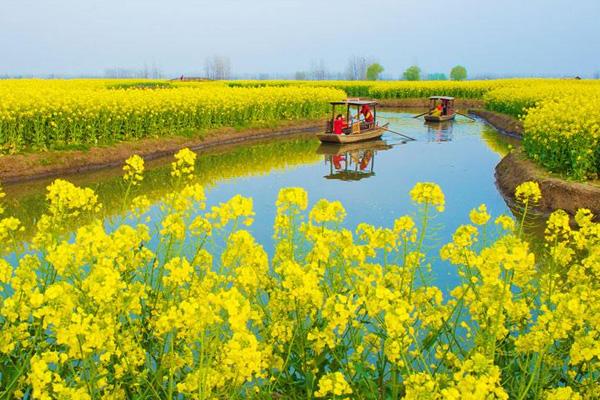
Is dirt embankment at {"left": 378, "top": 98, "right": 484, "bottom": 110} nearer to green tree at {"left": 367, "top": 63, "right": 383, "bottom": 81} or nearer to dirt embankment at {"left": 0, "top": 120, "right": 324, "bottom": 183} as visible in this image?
dirt embankment at {"left": 0, "top": 120, "right": 324, "bottom": 183}

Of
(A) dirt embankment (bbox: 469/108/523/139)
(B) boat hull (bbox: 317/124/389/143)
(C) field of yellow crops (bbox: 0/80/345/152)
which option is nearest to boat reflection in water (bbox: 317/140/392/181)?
(B) boat hull (bbox: 317/124/389/143)

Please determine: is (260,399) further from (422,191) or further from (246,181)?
(246,181)

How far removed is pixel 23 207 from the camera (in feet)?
47.4

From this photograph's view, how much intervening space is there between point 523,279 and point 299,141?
24523mm

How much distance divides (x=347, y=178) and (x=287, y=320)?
14.6m

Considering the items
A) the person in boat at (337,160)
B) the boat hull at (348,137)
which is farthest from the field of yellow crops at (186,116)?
the person in boat at (337,160)

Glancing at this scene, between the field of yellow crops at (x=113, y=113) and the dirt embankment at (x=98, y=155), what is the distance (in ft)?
1.76

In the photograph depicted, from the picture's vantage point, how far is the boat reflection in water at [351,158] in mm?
19609

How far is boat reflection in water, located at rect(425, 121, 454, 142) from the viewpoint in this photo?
29484mm

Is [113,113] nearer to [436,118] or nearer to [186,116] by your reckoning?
[186,116]

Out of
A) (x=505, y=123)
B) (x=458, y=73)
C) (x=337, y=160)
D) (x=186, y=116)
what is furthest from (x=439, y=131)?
(x=458, y=73)

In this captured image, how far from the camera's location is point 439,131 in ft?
109

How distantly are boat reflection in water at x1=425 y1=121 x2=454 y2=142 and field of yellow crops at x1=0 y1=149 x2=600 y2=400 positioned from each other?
25.2 metres

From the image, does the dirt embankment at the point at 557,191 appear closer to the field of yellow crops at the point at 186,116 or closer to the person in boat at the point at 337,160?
the field of yellow crops at the point at 186,116
